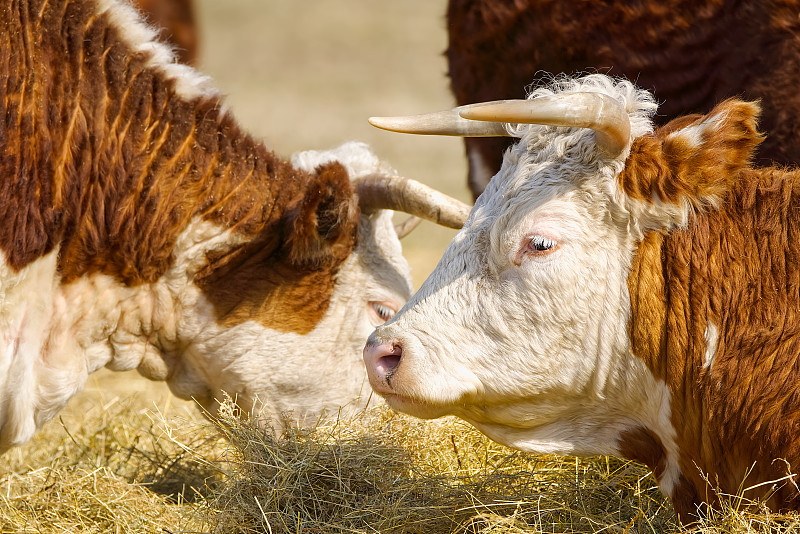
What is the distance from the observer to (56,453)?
15.8 ft

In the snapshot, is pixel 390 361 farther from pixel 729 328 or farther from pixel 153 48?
pixel 153 48

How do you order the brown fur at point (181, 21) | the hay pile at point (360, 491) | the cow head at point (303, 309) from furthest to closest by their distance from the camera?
the brown fur at point (181, 21), the cow head at point (303, 309), the hay pile at point (360, 491)

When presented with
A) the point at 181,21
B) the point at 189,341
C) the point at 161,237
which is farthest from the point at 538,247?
the point at 181,21

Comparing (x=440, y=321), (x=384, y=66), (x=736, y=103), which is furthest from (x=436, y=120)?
(x=384, y=66)

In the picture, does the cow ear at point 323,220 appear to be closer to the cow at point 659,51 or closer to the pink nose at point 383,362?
the cow at point 659,51

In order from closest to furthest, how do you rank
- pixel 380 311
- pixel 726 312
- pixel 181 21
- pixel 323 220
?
pixel 726 312, pixel 323 220, pixel 380 311, pixel 181 21

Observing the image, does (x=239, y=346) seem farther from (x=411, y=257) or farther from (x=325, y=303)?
(x=411, y=257)

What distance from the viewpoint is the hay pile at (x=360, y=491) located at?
3217 mm

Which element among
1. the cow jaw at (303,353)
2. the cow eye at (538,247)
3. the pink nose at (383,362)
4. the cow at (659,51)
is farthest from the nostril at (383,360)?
the cow at (659,51)

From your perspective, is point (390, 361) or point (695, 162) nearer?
point (695, 162)

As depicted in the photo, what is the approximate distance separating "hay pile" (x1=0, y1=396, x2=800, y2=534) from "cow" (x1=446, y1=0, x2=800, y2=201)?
5.18 feet

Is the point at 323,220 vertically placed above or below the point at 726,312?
above

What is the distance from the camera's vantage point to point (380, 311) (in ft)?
14.5

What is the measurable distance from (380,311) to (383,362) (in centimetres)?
146
